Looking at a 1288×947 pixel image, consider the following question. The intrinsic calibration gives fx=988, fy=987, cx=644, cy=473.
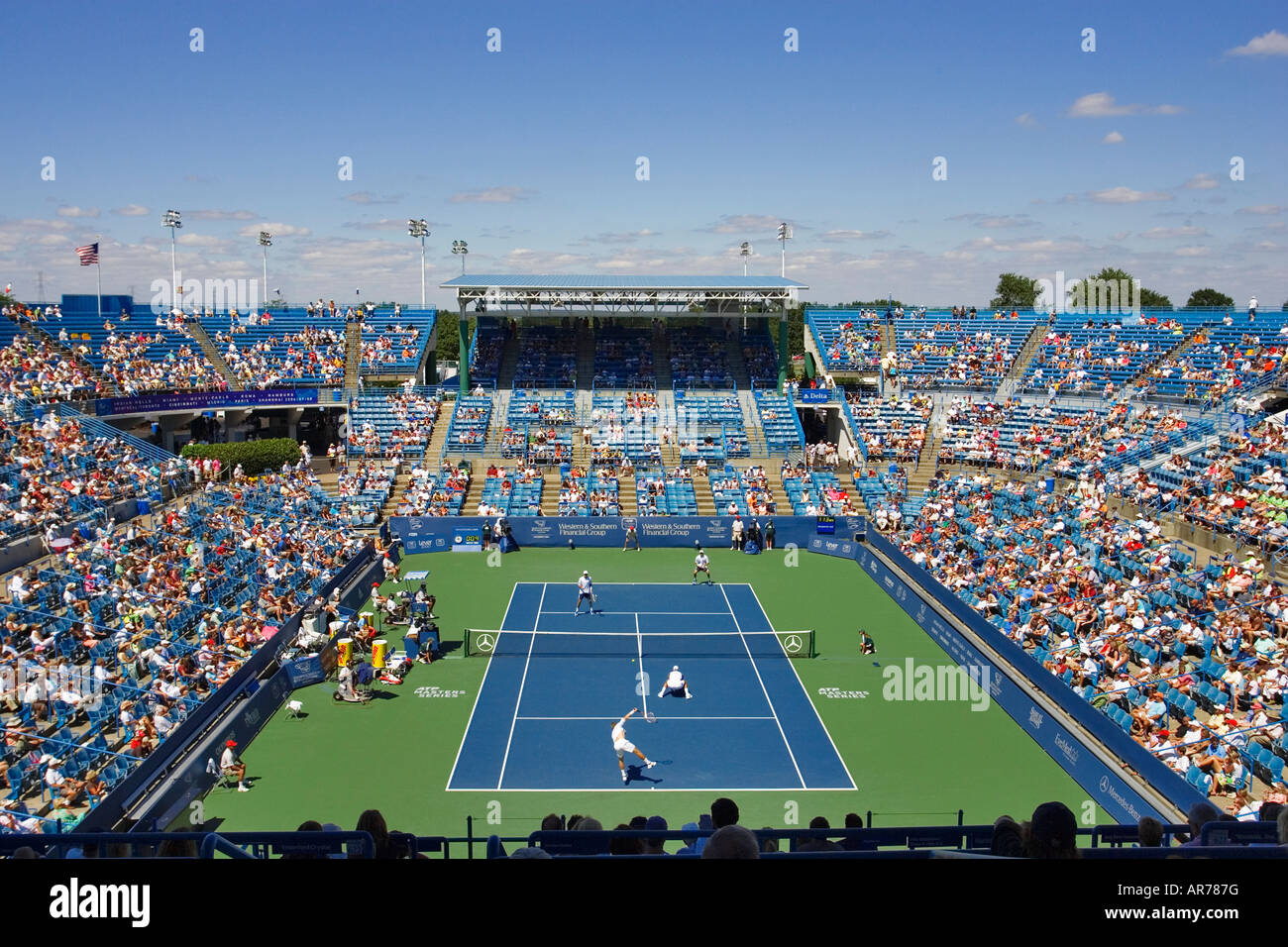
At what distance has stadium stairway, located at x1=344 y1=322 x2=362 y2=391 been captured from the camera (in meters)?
49.5

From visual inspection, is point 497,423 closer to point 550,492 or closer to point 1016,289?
point 550,492

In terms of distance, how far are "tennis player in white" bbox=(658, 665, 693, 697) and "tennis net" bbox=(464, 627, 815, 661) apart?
8.10 ft

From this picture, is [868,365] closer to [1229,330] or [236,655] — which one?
[1229,330]

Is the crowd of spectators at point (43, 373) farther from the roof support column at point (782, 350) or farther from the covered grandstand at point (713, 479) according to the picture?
the roof support column at point (782, 350)

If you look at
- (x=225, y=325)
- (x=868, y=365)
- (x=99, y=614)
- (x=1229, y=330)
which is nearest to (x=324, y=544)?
(x=99, y=614)

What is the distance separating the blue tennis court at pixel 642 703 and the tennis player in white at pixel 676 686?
0.19 m

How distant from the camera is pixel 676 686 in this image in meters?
21.1

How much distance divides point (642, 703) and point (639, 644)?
4.24m

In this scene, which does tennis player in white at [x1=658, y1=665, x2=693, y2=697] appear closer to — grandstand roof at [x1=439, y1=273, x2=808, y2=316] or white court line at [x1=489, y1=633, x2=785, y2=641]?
white court line at [x1=489, y1=633, x2=785, y2=641]

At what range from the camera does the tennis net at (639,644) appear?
24.6m

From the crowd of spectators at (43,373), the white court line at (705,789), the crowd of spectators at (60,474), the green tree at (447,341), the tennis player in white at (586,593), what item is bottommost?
the white court line at (705,789)

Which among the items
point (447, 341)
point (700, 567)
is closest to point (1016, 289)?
point (447, 341)

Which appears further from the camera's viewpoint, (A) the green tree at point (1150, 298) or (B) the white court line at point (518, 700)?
(A) the green tree at point (1150, 298)

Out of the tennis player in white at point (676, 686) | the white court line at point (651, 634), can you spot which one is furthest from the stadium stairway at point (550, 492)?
the tennis player in white at point (676, 686)
